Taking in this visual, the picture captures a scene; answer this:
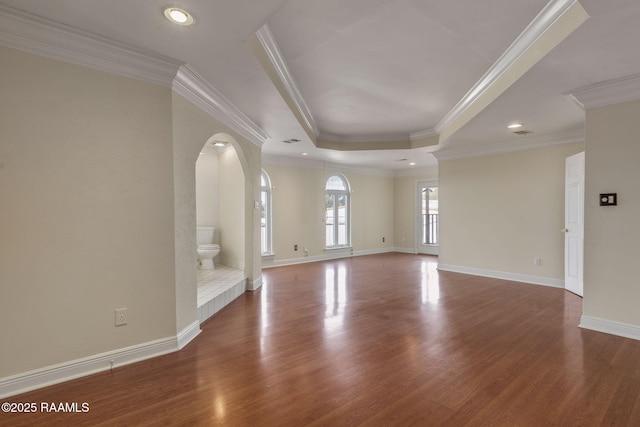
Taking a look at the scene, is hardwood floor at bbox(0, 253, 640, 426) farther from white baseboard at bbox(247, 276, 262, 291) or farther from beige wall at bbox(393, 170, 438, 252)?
beige wall at bbox(393, 170, 438, 252)

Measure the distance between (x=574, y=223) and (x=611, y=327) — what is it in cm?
187

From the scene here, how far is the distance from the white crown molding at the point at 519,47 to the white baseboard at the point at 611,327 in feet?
8.91

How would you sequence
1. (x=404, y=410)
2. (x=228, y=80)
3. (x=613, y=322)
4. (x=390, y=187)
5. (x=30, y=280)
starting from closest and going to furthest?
1. (x=404, y=410)
2. (x=30, y=280)
3. (x=228, y=80)
4. (x=613, y=322)
5. (x=390, y=187)

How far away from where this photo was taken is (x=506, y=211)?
568 centimetres

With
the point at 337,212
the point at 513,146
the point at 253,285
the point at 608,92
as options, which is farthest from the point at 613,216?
the point at 337,212

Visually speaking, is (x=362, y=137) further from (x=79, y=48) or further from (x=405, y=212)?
(x=79, y=48)

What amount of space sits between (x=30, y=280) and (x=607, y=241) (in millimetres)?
5003

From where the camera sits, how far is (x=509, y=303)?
427 cm

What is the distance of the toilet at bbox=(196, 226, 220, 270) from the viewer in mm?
5242

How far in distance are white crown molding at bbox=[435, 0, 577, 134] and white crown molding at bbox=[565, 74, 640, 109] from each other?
2.55 feet

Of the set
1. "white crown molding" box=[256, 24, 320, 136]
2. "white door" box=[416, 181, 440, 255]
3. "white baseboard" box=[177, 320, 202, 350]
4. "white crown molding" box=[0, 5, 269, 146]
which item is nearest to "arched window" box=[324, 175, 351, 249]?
"white door" box=[416, 181, 440, 255]

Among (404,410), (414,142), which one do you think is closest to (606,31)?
(404,410)

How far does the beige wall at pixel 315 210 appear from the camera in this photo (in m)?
7.12

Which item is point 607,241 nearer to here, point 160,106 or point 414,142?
point 414,142
